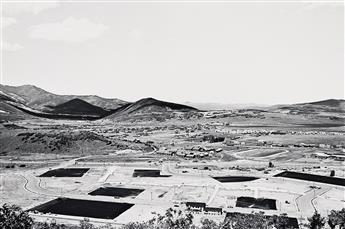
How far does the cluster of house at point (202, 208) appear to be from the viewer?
284ft

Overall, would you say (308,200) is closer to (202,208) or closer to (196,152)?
(202,208)

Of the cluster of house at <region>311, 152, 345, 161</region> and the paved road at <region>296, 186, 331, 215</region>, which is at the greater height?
the cluster of house at <region>311, 152, 345, 161</region>

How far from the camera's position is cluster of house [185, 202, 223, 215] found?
284 ft

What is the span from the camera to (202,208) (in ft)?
293

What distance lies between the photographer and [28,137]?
190500mm

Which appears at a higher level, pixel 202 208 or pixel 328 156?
pixel 328 156

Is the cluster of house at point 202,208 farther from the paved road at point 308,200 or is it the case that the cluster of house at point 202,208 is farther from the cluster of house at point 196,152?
the cluster of house at point 196,152

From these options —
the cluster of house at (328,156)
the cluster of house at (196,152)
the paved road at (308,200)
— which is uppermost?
the cluster of house at (196,152)

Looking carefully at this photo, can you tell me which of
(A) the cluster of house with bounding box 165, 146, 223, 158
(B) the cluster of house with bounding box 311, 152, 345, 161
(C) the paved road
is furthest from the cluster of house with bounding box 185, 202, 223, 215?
(B) the cluster of house with bounding box 311, 152, 345, 161

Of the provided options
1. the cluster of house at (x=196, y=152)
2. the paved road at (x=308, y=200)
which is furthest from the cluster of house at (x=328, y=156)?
the paved road at (x=308, y=200)

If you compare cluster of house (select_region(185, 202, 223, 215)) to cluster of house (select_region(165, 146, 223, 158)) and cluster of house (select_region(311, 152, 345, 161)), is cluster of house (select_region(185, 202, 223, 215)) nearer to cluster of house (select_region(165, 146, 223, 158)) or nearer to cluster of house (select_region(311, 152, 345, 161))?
cluster of house (select_region(165, 146, 223, 158))

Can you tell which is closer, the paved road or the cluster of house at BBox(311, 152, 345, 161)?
the paved road

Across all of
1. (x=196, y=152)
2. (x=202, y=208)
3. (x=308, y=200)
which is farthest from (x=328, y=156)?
(x=202, y=208)

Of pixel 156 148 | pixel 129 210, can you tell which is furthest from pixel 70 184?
pixel 156 148
